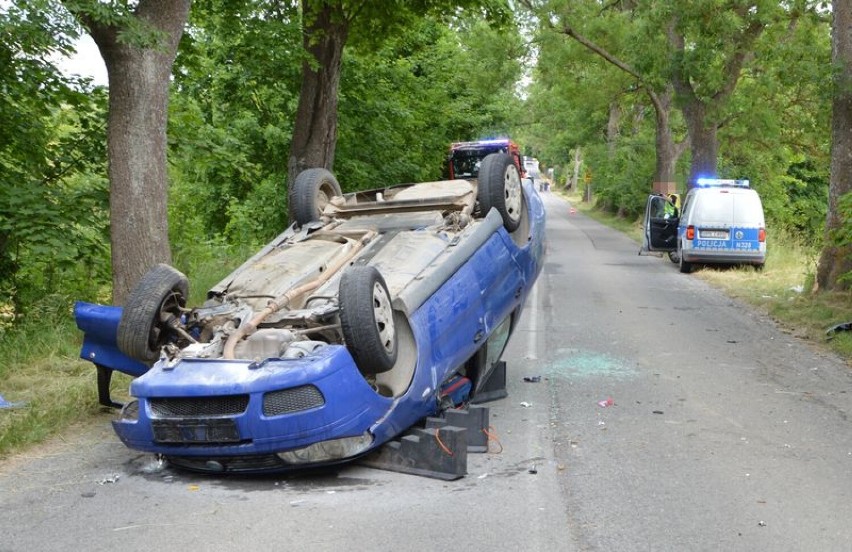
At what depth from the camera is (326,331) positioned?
683cm

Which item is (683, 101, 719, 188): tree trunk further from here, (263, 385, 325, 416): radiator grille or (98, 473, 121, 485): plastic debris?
(98, 473, 121, 485): plastic debris

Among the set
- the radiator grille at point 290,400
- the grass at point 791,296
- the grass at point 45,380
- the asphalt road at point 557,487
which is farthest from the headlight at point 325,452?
the grass at point 791,296

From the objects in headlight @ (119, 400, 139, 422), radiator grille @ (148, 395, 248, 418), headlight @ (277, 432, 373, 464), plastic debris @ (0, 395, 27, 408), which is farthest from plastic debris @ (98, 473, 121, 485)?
plastic debris @ (0, 395, 27, 408)

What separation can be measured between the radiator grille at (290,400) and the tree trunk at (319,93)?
34.5 ft

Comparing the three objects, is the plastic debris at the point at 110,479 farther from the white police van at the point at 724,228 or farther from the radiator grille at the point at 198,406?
the white police van at the point at 724,228

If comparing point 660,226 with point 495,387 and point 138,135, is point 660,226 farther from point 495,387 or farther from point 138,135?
point 138,135

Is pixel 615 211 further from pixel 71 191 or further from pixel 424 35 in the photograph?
pixel 71 191

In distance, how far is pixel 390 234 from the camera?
8391mm

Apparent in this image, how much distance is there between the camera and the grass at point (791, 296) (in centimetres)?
1268

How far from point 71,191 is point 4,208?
3.82ft

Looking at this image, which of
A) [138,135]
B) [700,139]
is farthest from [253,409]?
[700,139]

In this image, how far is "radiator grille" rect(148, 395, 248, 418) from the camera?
6.02 metres

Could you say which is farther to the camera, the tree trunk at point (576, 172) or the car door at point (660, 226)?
the tree trunk at point (576, 172)

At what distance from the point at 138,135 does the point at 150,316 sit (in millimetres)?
3222
